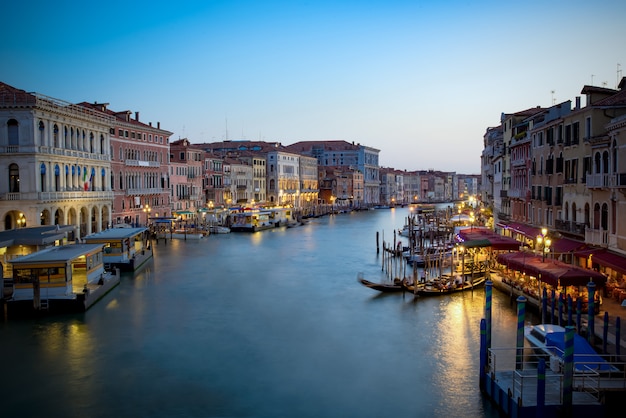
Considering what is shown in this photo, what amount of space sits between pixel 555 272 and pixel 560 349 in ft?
9.51

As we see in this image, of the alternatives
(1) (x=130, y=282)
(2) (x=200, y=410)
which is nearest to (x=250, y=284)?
(1) (x=130, y=282)

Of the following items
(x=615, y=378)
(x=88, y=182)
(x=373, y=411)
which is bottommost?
(x=373, y=411)

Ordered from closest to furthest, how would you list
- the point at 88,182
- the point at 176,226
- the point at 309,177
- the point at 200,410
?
the point at 200,410
the point at 88,182
the point at 176,226
the point at 309,177

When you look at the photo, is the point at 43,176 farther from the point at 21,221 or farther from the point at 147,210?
the point at 147,210

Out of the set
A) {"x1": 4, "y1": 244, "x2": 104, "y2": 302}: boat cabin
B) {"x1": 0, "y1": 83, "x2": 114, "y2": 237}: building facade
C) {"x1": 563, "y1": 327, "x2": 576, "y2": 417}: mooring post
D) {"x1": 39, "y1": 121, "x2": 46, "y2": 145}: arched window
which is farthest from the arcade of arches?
{"x1": 563, "y1": 327, "x2": 576, "y2": 417}: mooring post

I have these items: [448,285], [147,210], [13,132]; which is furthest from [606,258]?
[147,210]

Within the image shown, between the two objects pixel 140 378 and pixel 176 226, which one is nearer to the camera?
pixel 140 378

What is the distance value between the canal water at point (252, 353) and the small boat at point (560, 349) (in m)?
0.97

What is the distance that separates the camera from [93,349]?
9.55 m

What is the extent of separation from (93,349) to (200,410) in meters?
3.23

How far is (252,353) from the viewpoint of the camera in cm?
942

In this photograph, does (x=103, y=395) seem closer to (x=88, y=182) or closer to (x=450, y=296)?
(x=450, y=296)

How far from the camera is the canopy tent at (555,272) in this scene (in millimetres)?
9562

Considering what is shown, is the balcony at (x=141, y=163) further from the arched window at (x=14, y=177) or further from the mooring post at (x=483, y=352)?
the mooring post at (x=483, y=352)
